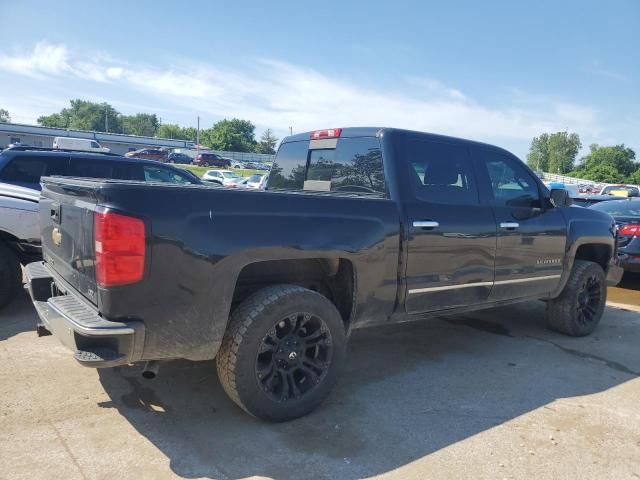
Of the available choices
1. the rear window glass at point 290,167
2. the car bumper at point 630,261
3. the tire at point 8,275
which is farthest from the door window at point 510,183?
the tire at point 8,275

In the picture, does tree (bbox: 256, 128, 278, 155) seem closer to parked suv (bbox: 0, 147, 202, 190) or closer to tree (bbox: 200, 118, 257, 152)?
tree (bbox: 200, 118, 257, 152)

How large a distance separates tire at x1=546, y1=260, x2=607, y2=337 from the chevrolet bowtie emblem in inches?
186

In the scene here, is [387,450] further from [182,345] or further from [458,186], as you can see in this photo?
[458,186]

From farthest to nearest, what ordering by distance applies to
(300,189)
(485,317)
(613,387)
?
1. (485,317)
2. (300,189)
3. (613,387)

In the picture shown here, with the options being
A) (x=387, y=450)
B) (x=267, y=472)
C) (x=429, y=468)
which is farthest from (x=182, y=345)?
(x=429, y=468)

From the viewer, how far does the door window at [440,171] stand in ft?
13.1

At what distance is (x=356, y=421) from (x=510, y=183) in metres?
2.71

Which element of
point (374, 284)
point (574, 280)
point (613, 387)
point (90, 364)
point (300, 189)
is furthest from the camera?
point (574, 280)

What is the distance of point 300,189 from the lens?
4742 millimetres

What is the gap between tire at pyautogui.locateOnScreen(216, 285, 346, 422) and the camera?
308 centimetres

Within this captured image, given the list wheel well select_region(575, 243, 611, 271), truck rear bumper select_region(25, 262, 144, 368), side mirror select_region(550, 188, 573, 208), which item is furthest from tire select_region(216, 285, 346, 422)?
wheel well select_region(575, 243, 611, 271)

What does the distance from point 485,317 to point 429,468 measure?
3.65 meters

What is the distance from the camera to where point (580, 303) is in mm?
5496

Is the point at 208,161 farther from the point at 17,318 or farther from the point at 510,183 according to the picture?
the point at 510,183
